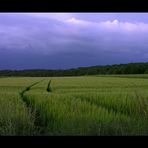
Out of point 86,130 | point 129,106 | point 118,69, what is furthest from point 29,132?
point 118,69

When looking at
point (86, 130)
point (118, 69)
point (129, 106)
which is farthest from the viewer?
point (118, 69)

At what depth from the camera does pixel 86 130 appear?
162 inches
